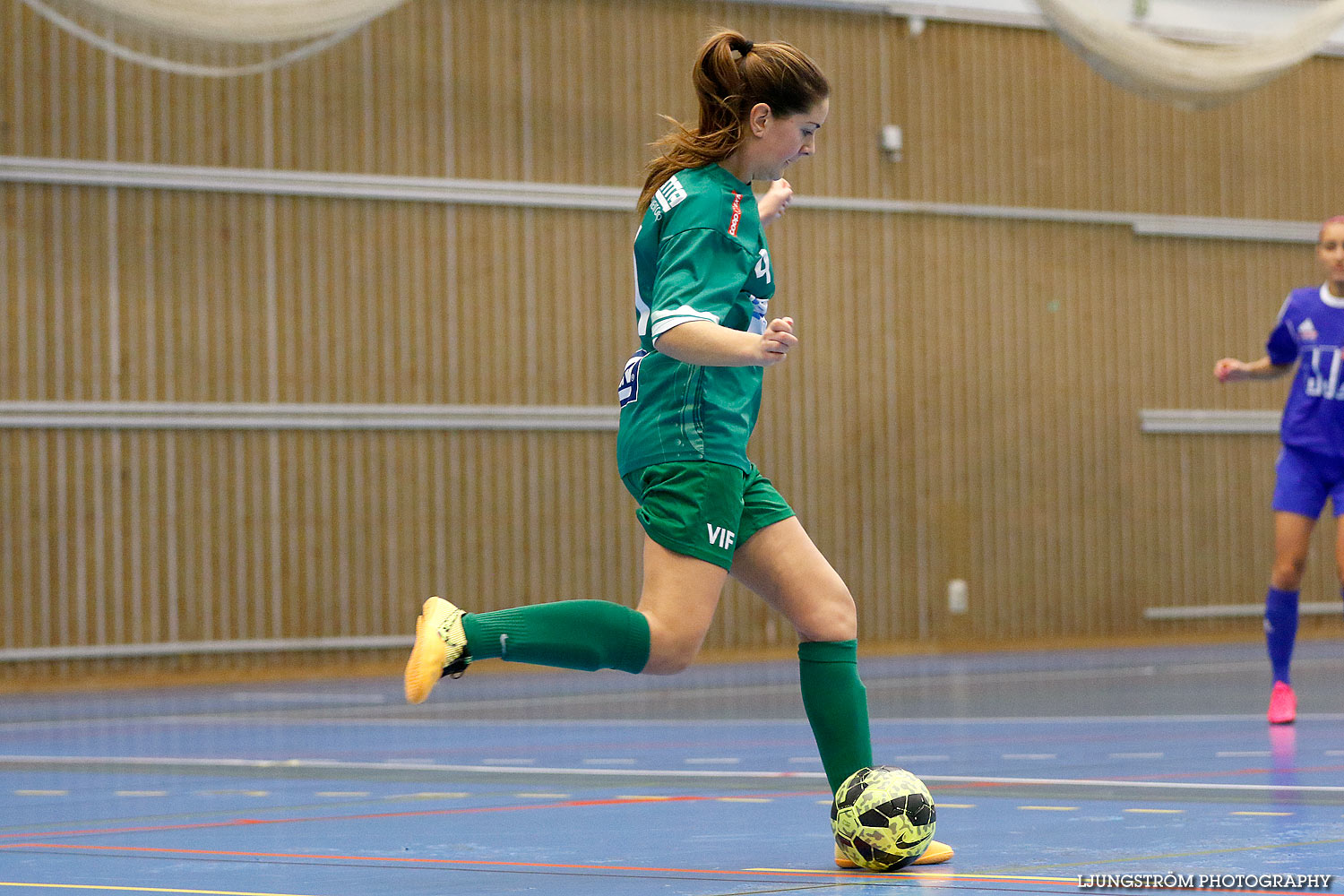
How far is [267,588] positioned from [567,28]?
15.4 feet

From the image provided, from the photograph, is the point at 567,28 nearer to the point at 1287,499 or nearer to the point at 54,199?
the point at 54,199

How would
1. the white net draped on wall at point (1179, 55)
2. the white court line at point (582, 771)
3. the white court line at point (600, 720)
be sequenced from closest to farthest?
the white court line at point (582, 771)
the white court line at point (600, 720)
the white net draped on wall at point (1179, 55)

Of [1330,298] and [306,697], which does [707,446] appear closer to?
[1330,298]

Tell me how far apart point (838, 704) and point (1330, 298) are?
412cm

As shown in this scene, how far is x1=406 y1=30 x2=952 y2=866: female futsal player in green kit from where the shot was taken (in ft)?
9.62

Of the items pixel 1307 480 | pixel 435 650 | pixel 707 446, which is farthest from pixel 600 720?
pixel 435 650

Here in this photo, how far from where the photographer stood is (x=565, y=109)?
46.0 ft

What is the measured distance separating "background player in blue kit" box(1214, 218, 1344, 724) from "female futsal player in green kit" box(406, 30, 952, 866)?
3605 millimetres

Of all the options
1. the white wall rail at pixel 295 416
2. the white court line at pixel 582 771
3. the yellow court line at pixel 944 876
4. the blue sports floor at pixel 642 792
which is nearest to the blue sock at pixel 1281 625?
the blue sports floor at pixel 642 792

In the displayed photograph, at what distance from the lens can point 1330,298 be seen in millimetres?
6719

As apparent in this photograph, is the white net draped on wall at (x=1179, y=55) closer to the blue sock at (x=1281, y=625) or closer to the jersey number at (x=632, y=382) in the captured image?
the blue sock at (x=1281, y=625)

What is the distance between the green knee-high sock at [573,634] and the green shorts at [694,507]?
0.14 m

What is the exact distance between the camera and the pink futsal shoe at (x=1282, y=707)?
20.9 feet

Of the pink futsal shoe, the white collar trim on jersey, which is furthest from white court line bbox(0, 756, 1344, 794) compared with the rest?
the white collar trim on jersey
